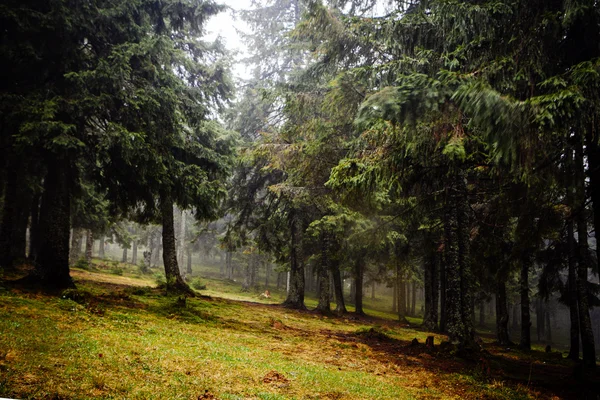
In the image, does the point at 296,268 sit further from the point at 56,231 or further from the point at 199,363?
the point at 199,363

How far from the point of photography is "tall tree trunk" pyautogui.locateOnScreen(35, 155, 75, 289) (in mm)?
10906

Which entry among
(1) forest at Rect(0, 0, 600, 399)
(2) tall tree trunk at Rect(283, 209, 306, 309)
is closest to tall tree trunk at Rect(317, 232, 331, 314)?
(2) tall tree trunk at Rect(283, 209, 306, 309)

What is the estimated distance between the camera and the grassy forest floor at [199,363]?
4.95 metres

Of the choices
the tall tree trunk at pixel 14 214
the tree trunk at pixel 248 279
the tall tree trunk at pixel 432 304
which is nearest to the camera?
the tall tree trunk at pixel 14 214

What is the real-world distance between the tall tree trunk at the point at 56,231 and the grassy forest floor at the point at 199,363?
3.46ft

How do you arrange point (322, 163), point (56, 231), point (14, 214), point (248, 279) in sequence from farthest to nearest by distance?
point (248, 279) → point (322, 163) → point (14, 214) → point (56, 231)

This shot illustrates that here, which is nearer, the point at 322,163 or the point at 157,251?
the point at 322,163

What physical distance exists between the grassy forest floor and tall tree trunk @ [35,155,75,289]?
3.46 ft

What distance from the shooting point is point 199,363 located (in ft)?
21.4

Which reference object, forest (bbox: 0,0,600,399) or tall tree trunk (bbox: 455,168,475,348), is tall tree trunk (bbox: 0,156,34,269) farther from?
tall tree trunk (bbox: 455,168,475,348)

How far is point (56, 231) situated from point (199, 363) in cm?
767

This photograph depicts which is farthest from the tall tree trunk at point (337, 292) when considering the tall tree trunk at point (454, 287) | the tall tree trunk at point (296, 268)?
the tall tree trunk at point (454, 287)

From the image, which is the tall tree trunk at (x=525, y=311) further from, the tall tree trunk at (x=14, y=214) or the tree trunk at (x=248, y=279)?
the tree trunk at (x=248, y=279)

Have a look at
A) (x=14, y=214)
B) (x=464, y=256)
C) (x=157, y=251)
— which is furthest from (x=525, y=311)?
(x=157, y=251)
